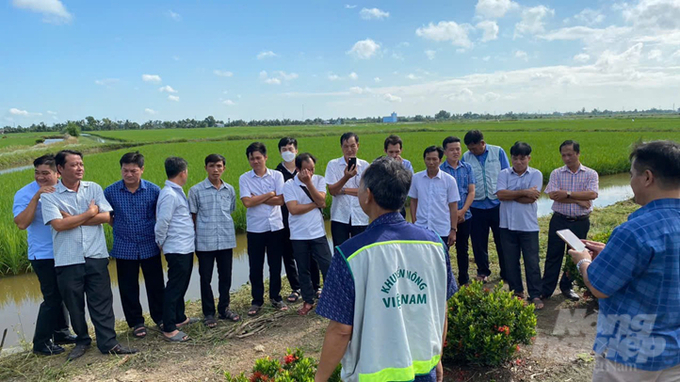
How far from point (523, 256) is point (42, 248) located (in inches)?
172

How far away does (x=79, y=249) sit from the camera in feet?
11.1

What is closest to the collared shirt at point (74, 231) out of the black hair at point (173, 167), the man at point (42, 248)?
the man at point (42, 248)

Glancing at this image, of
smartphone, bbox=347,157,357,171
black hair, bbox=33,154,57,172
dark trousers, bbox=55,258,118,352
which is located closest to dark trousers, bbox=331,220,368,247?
smartphone, bbox=347,157,357,171

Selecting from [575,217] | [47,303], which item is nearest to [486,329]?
[575,217]

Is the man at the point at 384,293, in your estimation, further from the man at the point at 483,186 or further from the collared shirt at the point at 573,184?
the man at the point at 483,186

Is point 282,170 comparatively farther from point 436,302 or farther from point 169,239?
point 436,302

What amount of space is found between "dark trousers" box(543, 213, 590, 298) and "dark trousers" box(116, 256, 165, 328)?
390 cm

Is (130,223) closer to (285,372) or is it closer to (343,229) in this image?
(343,229)

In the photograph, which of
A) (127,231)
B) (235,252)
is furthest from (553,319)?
(235,252)

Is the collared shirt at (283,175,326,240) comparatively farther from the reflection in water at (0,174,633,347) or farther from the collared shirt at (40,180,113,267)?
the reflection in water at (0,174,633,347)

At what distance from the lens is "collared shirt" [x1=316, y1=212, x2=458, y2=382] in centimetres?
149

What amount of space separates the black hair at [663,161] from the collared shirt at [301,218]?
290 centimetres

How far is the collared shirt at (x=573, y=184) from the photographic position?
4.06 meters

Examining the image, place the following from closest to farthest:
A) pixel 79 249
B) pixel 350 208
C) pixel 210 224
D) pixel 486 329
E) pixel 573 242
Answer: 1. pixel 573 242
2. pixel 486 329
3. pixel 79 249
4. pixel 210 224
5. pixel 350 208
